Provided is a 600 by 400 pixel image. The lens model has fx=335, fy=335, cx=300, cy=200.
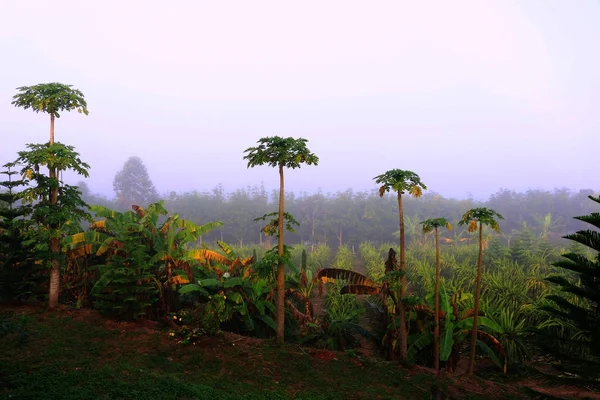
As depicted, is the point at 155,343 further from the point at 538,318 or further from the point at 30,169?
the point at 538,318

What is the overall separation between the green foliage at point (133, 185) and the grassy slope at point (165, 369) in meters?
61.3

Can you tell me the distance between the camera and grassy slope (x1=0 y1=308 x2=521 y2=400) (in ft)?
22.0

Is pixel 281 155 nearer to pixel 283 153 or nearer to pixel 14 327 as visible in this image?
pixel 283 153

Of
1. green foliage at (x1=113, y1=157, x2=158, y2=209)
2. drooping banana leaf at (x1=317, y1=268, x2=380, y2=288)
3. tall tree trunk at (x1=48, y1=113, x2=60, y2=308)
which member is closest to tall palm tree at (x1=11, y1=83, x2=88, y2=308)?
tall tree trunk at (x1=48, y1=113, x2=60, y2=308)

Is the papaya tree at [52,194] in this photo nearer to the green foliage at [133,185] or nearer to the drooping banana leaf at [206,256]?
the drooping banana leaf at [206,256]

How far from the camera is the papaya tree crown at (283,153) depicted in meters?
8.94

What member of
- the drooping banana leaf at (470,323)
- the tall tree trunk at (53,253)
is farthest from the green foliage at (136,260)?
the drooping banana leaf at (470,323)

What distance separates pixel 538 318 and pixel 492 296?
7.08 ft

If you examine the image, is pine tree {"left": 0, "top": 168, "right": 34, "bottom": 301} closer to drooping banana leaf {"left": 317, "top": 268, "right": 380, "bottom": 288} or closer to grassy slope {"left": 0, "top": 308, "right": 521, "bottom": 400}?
grassy slope {"left": 0, "top": 308, "right": 521, "bottom": 400}

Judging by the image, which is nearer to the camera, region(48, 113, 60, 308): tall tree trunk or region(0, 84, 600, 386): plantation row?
region(0, 84, 600, 386): plantation row

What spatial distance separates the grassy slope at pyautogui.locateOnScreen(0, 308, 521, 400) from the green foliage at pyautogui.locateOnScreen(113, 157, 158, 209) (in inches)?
2413

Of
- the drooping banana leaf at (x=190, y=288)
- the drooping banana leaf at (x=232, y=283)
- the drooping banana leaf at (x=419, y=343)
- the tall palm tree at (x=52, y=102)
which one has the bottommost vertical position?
the drooping banana leaf at (x=419, y=343)

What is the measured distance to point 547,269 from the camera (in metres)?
18.0

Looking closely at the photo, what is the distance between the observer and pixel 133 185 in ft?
220
